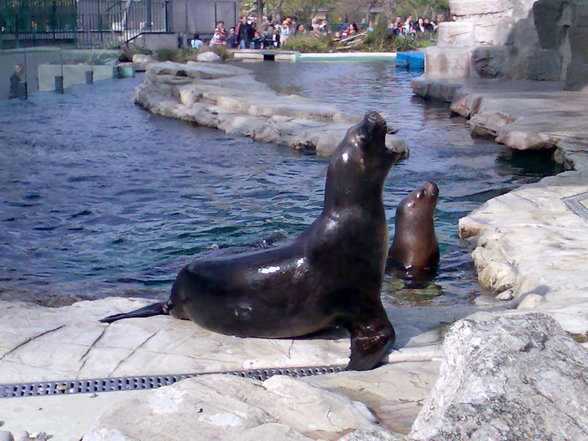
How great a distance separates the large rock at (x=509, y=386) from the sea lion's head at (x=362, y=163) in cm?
149

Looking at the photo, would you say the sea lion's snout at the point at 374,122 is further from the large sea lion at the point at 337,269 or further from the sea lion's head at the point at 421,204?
the sea lion's head at the point at 421,204

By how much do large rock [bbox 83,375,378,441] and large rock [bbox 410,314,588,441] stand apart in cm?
52

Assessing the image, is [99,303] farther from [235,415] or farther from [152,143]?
[152,143]

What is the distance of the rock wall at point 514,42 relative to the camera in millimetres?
13234

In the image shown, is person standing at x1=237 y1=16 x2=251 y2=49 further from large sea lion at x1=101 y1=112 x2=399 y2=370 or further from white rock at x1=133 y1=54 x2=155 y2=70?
large sea lion at x1=101 y1=112 x2=399 y2=370

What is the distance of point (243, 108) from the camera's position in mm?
13164

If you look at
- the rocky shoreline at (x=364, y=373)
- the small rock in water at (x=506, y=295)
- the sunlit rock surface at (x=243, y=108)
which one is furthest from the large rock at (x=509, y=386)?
the sunlit rock surface at (x=243, y=108)

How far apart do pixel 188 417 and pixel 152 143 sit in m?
9.32

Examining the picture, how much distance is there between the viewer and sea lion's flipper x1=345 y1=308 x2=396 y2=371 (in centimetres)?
352

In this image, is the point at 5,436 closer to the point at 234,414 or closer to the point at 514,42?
the point at 234,414

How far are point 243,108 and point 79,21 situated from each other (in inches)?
429

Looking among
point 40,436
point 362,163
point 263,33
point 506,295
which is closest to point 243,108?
point 506,295

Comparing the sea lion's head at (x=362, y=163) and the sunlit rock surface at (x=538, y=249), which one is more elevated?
the sea lion's head at (x=362, y=163)

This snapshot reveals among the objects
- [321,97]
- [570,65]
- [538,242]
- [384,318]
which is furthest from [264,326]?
[321,97]
